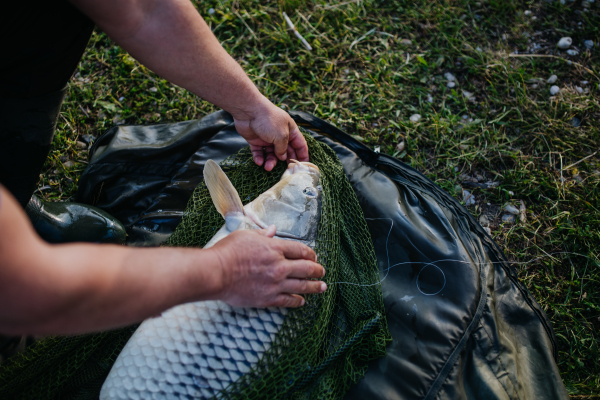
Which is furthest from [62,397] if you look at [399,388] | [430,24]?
[430,24]

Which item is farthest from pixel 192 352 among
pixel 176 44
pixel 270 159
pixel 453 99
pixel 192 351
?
pixel 453 99

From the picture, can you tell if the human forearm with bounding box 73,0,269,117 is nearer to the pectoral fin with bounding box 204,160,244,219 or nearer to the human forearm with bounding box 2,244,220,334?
the pectoral fin with bounding box 204,160,244,219

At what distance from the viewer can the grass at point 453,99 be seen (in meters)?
2.59

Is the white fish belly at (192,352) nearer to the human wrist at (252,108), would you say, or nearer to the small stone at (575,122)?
the human wrist at (252,108)

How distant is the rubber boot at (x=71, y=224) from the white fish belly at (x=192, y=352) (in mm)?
831

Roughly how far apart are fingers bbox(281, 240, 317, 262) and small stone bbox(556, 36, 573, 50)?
128 inches

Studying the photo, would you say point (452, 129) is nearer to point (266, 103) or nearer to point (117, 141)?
point (266, 103)

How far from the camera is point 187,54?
1.64m

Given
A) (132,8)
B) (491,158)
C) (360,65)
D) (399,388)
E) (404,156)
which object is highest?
(132,8)

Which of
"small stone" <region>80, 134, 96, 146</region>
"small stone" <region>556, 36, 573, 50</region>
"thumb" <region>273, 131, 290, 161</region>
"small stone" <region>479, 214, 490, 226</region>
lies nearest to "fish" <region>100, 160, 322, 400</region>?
"thumb" <region>273, 131, 290, 161</region>

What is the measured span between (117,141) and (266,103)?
122cm

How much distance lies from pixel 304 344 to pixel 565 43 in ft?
11.6

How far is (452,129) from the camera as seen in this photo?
294cm

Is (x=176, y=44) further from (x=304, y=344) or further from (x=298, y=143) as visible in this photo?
(x=304, y=344)
